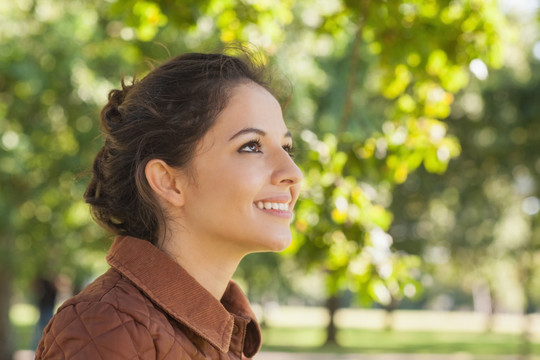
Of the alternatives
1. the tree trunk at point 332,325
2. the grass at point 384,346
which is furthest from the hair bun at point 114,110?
the tree trunk at point 332,325

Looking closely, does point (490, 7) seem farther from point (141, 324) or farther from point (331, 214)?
point (141, 324)

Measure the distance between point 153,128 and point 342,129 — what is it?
2.98 m

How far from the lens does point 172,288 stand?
183 centimetres

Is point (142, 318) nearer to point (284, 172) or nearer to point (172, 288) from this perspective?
point (172, 288)

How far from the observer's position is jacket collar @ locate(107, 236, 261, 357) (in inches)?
70.9

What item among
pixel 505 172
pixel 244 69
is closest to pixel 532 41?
pixel 505 172

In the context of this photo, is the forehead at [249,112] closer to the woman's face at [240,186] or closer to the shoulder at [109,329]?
the woman's face at [240,186]

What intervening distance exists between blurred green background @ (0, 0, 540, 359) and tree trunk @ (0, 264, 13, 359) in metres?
0.04

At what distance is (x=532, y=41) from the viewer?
18.1 meters

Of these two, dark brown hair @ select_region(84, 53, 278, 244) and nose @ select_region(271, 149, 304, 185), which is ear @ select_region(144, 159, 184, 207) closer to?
dark brown hair @ select_region(84, 53, 278, 244)

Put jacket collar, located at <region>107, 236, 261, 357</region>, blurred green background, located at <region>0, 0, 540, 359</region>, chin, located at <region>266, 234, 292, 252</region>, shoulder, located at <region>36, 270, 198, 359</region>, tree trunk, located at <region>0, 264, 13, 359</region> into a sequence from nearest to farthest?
shoulder, located at <region>36, 270, 198, 359</region>, jacket collar, located at <region>107, 236, 261, 357</region>, chin, located at <region>266, 234, 292, 252</region>, blurred green background, located at <region>0, 0, 540, 359</region>, tree trunk, located at <region>0, 264, 13, 359</region>

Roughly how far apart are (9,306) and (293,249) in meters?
12.0

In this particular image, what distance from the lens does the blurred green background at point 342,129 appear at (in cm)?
482

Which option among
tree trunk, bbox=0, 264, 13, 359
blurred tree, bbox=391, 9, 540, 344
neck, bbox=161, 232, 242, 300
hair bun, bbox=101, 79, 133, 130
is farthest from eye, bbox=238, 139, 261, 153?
blurred tree, bbox=391, 9, 540, 344
